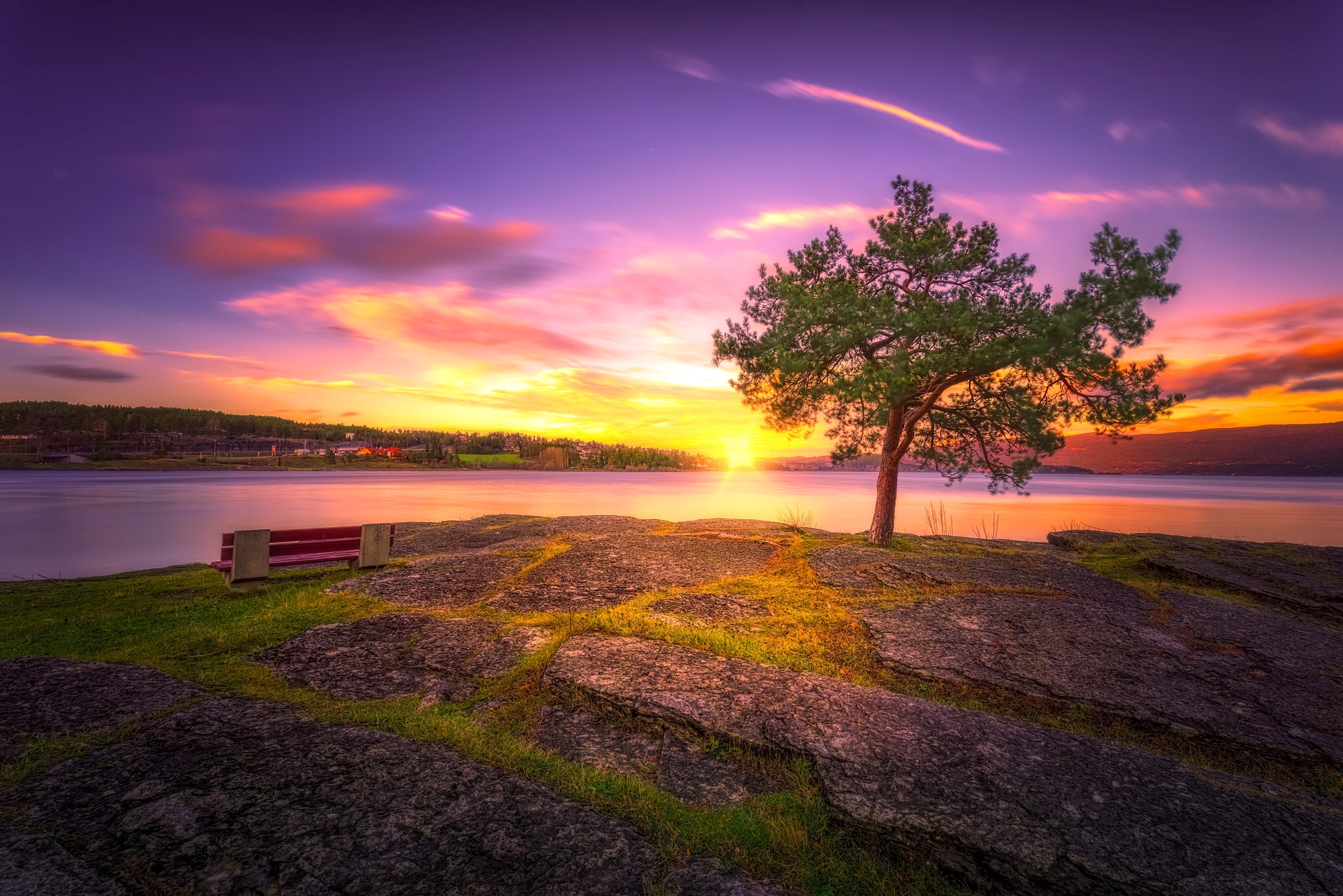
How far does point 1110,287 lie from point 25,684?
15.2 m

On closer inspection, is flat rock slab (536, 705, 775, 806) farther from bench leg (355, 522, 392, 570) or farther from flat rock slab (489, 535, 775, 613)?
bench leg (355, 522, 392, 570)

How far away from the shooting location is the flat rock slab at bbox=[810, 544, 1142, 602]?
8172 mm

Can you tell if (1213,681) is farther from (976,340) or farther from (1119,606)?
(976,340)

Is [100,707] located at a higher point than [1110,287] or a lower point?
lower

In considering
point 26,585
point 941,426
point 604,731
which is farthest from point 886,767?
point 26,585

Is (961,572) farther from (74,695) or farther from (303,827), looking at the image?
(74,695)

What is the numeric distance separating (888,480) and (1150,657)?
6.64 metres

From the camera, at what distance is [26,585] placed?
11.6m

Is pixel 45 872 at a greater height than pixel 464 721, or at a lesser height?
greater

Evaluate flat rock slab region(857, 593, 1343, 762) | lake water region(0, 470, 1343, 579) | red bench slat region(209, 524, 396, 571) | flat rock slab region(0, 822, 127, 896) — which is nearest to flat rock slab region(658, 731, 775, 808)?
flat rock slab region(857, 593, 1343, 762)

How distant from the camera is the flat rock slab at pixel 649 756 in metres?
3.87

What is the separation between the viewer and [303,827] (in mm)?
3178

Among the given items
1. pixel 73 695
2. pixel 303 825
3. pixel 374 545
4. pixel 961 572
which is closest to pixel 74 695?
pixel 73 695

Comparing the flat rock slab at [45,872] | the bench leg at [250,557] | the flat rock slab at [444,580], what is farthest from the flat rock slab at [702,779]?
the bench leg at [250,557]
